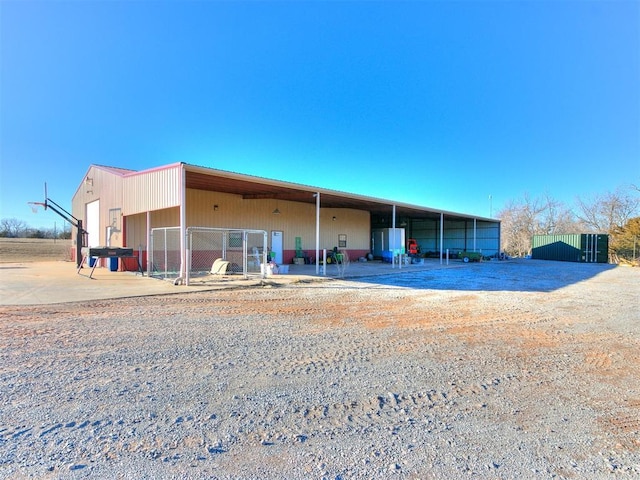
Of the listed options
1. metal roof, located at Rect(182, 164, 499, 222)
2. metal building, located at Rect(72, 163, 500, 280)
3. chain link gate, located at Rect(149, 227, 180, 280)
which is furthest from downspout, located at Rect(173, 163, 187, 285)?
chain link gate, located at Rect(149, 227, 180, 280)

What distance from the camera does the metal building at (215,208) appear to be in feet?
44.9

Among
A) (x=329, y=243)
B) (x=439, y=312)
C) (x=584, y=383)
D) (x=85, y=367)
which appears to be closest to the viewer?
(x=584, y=383)

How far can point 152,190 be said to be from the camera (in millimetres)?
13758

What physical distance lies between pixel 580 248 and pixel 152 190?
104ft

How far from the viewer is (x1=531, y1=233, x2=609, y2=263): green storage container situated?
2916 cm

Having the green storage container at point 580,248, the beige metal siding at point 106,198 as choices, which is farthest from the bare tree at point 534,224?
the beige metal siding at point 106,198

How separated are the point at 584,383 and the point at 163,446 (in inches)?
166

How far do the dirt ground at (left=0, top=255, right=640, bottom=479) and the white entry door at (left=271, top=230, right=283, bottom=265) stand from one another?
14644 mm

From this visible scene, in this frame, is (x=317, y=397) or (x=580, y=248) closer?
(x=317, y=397)

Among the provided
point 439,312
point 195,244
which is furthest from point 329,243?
point 439,312

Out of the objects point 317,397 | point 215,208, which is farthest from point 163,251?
point 317,397

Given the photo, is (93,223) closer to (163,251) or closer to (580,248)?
(163,251)

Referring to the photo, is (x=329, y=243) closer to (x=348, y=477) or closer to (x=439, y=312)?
(x=439, y=312)

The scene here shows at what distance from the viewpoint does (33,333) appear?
19.1 feet
